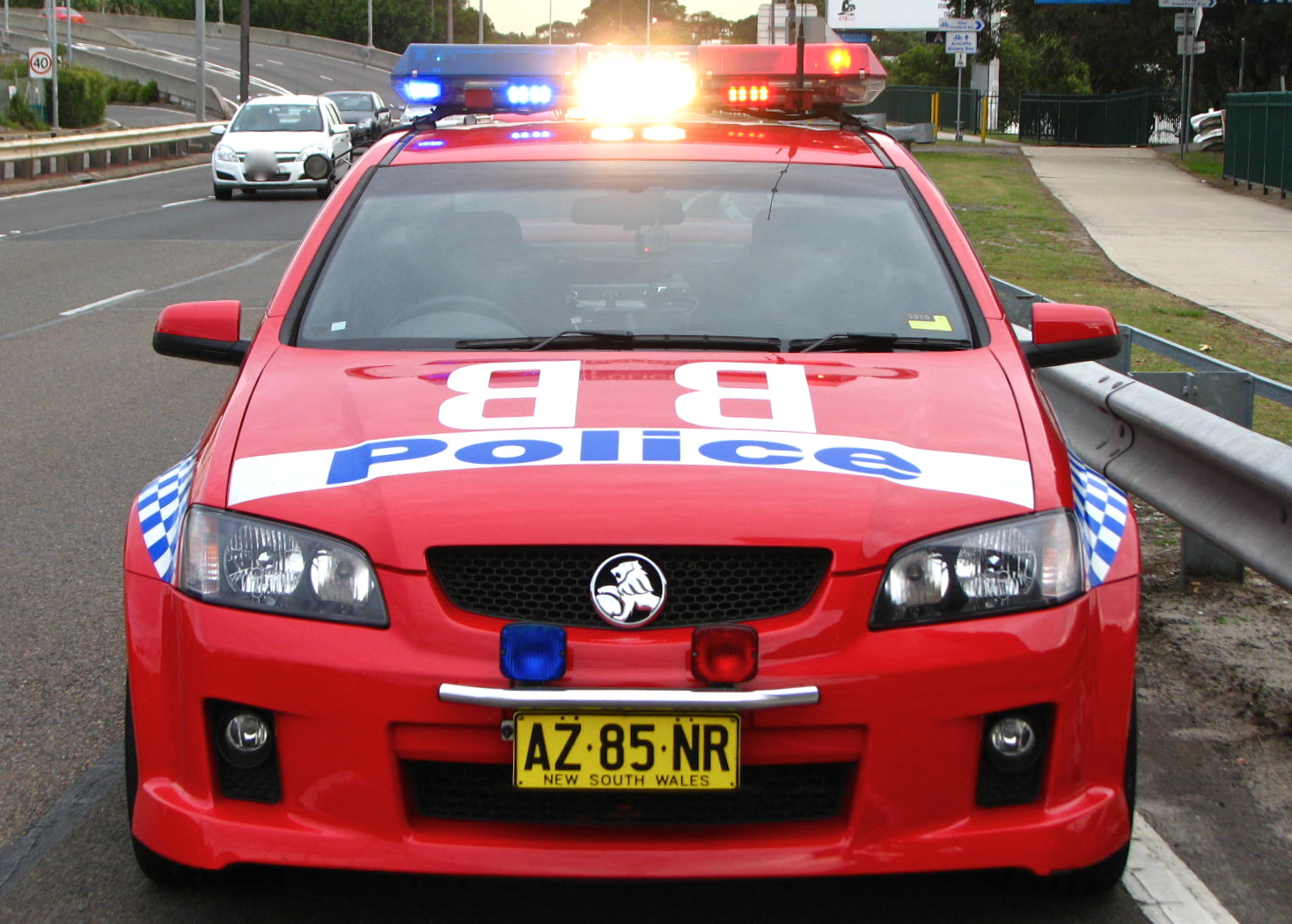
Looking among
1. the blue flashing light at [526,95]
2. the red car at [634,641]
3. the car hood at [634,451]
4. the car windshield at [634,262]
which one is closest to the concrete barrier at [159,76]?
the blue flashing light at [526,95]

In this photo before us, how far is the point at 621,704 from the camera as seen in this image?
292 centimetres

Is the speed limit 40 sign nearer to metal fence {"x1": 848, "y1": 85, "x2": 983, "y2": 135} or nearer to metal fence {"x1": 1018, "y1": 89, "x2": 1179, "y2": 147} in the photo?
metal fence {"x1": 848, "y1": 85, "x2": 983, "y2": 135}

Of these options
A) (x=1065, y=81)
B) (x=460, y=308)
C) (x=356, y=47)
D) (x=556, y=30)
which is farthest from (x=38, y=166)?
(x=556, y=30)

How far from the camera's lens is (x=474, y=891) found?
343 centimetres

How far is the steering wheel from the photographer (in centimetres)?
414

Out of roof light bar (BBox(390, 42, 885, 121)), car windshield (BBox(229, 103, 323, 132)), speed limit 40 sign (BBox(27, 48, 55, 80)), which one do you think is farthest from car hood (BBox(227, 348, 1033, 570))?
speed limit 40 sign (BBox(27, 48, 55, 80))

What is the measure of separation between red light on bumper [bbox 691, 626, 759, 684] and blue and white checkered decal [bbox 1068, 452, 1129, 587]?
0.69 meters

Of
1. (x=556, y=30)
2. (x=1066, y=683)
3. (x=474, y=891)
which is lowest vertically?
(x=474, y=891)

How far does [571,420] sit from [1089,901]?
139 centimetres

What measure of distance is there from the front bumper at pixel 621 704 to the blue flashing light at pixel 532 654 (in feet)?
0.11

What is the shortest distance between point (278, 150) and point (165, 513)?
25.7 metres

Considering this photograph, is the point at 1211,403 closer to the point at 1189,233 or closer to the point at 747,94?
the point at 747,94

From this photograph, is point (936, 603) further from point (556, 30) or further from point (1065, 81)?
point (556, 30)

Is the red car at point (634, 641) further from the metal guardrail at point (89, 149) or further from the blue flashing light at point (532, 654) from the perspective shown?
the metal guardrail at point (89, 149)
